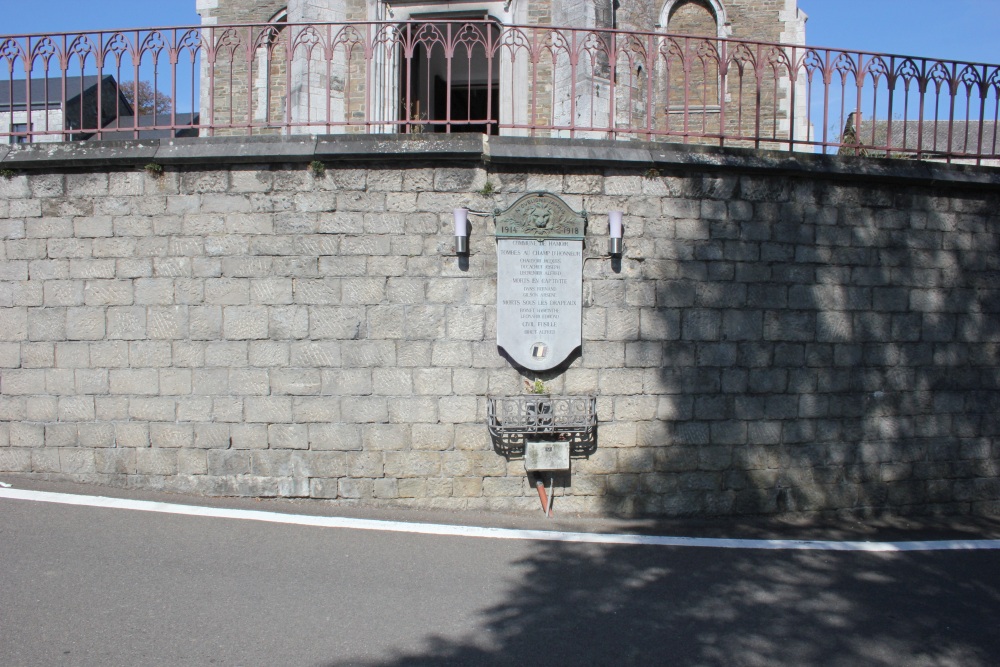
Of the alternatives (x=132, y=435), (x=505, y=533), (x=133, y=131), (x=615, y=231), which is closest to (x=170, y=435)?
(x=132, y=435)

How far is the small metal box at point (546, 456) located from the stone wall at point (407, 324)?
0.21 meters

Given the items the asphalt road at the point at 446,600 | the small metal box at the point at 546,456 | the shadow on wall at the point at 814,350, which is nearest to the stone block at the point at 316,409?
the asphalt road at the point at 446,600

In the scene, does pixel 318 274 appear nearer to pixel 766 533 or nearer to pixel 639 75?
pixel 766 533

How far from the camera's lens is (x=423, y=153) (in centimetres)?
644

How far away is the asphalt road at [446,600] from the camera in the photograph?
12.9 ft

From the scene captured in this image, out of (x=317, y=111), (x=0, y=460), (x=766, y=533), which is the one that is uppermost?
(x=317, y=111)

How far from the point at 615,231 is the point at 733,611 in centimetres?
328

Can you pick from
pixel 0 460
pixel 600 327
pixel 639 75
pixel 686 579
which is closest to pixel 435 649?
pixel 686 579

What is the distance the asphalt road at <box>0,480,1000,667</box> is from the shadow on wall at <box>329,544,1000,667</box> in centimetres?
1

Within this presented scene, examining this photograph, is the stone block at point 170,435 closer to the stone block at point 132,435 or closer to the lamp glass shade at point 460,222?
the stone block at point 132,435

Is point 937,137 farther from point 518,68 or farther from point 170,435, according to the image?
point 170,435

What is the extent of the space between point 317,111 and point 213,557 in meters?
6.77

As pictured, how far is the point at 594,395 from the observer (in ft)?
21.7

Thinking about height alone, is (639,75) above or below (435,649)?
above
